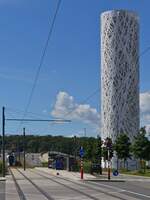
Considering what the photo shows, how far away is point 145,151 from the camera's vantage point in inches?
3120

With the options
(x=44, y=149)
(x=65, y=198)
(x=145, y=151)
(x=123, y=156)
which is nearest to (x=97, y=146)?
(x=123, y=156)

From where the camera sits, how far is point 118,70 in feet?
452

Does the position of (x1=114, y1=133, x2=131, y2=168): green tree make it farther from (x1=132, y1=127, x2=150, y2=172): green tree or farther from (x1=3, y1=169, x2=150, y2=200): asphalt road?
(x1=3, y1=169, x2=150, y2=200): asphalt road

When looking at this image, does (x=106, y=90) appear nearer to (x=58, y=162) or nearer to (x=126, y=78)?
(x=126, y=78)

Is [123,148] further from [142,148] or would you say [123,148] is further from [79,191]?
[79,191]

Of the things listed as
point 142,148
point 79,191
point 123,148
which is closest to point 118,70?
point 123,148

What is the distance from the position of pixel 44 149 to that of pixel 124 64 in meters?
49.1

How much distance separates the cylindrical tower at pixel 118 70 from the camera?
138m

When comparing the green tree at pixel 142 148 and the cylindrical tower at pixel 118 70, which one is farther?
the cylindrical tower at pixel 118 70

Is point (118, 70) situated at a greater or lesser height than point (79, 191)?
greater

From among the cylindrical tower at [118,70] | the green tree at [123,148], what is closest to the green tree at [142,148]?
the green tree at [123,148]

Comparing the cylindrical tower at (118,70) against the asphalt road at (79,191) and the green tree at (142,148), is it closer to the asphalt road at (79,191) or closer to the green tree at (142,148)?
the green tree at (142,148)

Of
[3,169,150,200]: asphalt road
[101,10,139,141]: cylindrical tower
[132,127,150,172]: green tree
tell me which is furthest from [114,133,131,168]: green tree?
[3,169,150,200]: asphalt road

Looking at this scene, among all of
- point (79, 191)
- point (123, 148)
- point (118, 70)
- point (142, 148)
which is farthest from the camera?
point (118, 70)
